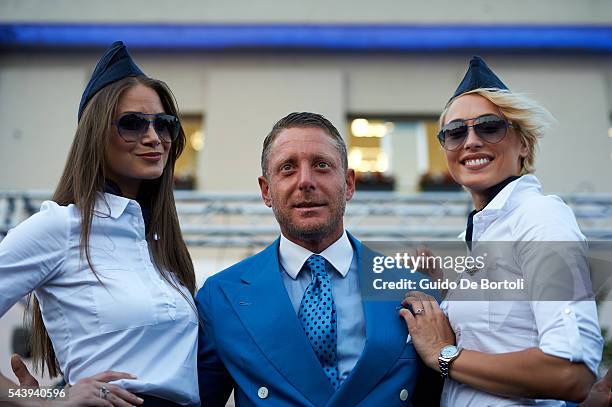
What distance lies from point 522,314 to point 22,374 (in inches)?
66.5

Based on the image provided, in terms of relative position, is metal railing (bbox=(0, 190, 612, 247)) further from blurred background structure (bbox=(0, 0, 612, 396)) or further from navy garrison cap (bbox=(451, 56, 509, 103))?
navy garrison cap (bbox=(451, 56, 509, 103))

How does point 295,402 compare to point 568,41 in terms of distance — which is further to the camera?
point 568,41

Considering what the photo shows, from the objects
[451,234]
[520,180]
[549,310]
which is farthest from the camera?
[451,234]

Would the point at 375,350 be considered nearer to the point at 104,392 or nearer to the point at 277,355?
the point at 277,355

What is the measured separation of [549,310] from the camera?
6.00 feet

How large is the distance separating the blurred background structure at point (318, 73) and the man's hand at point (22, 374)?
Answer: 6364mm

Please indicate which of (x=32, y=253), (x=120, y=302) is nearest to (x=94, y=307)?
(x=120, y=302)

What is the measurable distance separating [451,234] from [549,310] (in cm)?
493

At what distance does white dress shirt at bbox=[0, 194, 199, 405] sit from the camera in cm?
198

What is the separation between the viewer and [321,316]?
229 cm

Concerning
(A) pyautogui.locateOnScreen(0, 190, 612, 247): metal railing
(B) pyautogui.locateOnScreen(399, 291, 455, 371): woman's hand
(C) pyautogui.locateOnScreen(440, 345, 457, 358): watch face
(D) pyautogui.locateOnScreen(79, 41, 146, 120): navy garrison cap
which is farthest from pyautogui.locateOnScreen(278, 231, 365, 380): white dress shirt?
(A) pyautogui.locateOnScreen(0, 190, 612, 247): metal railing

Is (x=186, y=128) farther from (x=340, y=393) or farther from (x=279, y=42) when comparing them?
(x=340, y=393)

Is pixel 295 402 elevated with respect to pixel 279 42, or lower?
lower

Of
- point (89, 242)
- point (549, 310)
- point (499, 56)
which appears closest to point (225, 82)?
point (499, 56)
